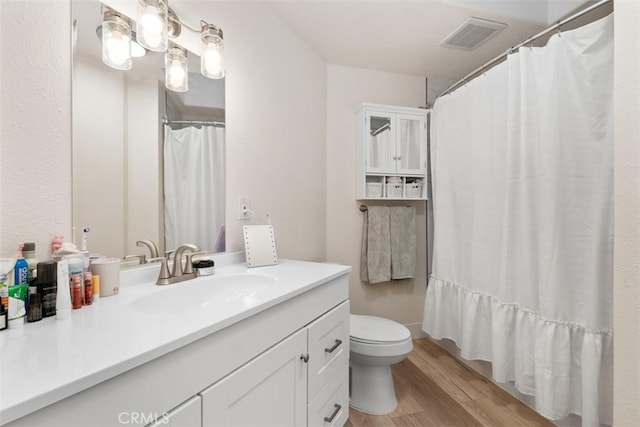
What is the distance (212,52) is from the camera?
53.3 inches

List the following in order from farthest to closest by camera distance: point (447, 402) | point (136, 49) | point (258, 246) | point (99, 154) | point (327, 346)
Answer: point (447, 402) < point (258, 246) < point (327, 346) < point (136, 49) < point (99, 154)

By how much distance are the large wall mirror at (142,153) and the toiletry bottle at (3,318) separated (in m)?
0.30

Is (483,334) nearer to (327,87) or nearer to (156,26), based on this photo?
(327,87)

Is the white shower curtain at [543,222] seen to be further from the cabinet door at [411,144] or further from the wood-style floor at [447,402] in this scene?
the cabinet door at [411,144]

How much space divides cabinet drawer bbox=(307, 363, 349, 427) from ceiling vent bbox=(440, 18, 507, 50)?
2.15 m

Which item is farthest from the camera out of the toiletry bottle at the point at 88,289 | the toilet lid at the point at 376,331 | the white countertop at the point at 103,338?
the toilet lid at the point at 376,331

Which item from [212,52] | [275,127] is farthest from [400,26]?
[212,52]

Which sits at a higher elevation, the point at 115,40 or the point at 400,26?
the point at 400,26

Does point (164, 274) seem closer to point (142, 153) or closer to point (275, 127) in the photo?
point (142, 153)

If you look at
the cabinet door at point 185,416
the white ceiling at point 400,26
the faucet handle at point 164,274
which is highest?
the white ceiling at point 400,26

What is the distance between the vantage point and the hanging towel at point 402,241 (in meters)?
2.33

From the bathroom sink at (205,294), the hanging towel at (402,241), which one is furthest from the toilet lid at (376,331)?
the bathroom sink at (205,294)

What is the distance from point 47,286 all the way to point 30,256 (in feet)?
0.37

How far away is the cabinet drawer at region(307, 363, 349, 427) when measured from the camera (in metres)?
1.15
